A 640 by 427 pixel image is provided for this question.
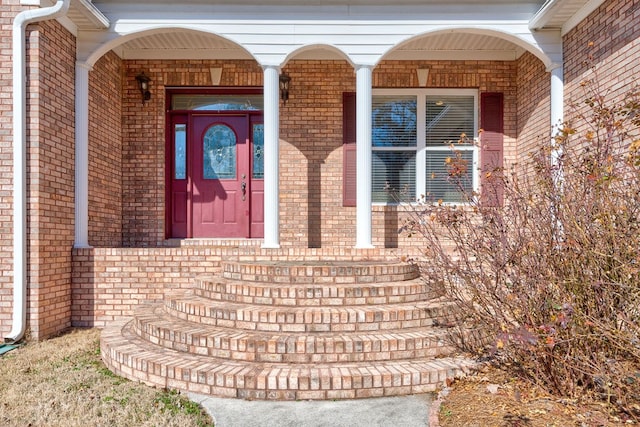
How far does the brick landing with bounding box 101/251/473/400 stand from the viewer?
2.97 m

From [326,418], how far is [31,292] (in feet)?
12.2

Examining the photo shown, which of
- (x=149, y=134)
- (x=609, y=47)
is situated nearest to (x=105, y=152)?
(x=149, y=134)

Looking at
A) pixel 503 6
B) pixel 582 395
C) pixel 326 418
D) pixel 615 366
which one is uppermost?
pixel 503 6

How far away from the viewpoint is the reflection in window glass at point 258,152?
6984 millimetres

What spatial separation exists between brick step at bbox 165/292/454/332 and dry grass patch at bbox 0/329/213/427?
81 cm

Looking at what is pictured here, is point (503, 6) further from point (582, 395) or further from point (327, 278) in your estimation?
point (582, 395)

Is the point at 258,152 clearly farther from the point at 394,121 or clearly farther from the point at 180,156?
the point at 394,121

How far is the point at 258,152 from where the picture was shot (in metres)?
6.98

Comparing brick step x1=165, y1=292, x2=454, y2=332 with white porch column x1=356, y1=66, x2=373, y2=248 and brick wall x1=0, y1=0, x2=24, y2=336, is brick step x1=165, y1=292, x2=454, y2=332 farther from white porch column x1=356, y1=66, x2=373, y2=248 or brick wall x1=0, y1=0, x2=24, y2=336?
brick wall x1=0, y1=0, x2=24, y2=336

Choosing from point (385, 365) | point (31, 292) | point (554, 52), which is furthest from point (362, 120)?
point (31, 292)

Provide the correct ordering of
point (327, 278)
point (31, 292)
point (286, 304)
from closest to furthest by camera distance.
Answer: point (286, 304) → point (327, 278) → point (31, 292)

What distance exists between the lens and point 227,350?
3.32 metres

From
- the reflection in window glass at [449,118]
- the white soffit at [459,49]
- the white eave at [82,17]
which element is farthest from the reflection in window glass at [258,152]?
the reflection in window glass at [449,118]

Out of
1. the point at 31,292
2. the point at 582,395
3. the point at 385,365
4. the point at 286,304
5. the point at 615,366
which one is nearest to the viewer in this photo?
the point at 615,366
